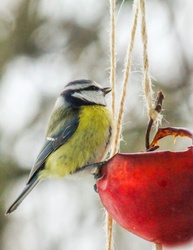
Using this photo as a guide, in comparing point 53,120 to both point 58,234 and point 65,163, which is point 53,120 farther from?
point 58,234

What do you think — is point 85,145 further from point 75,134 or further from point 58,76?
point 58,76

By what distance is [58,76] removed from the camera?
3258mm

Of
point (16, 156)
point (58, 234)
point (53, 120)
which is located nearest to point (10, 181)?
point (16, 156)

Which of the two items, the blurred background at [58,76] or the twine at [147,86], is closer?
the twine at [147,86]

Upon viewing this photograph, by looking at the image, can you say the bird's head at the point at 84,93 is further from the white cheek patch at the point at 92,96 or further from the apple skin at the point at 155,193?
the apple skin at the point at 155,193

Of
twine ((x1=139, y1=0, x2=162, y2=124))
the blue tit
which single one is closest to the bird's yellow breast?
the blue tit

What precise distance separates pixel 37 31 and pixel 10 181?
71 cm

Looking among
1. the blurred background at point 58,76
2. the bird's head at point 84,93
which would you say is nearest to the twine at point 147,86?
the bird's head at point 84,93

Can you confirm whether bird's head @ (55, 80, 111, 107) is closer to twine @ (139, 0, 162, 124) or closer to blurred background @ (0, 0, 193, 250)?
twine @ (139, 0, 162, 124)

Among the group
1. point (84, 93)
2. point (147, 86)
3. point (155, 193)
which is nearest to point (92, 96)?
point (84, 93)

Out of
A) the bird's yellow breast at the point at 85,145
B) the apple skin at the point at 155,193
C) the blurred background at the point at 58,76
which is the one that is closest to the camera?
the apple skin at the point at 155,193

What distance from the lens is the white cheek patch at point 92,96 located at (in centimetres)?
137

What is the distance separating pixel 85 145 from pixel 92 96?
12cm

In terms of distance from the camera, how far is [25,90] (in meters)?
3.24
